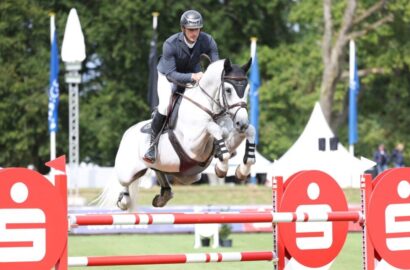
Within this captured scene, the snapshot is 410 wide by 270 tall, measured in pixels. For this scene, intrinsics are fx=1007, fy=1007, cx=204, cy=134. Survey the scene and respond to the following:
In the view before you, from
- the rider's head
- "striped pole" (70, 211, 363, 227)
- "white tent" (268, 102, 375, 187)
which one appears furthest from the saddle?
"white tent" (268, 102, 375, 187)

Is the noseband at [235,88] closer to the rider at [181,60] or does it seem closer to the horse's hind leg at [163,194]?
the rider at [181,60]

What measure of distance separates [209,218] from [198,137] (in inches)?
95.5

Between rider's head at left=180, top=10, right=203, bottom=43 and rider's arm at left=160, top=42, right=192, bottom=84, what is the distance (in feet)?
Answer: 0.82

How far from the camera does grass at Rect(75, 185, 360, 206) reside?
2548cm

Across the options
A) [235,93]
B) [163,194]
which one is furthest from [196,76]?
[163,194]

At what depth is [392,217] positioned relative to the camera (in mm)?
8969

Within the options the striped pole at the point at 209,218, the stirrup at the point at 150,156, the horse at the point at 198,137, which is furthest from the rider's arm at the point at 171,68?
the striped pole at the point at 209,218

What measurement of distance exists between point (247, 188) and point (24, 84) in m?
16.9

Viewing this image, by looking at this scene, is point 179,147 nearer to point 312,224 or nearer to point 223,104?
point 223,104

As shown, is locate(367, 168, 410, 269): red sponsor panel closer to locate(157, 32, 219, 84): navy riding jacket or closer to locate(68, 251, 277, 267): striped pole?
locate(68, 251, 277, 267): striped pole

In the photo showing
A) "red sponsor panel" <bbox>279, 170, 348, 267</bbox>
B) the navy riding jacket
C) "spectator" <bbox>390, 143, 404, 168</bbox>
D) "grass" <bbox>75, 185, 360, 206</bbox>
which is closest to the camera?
"red sponsor panel" <bbox>279, 170, 348, 267</bbox>

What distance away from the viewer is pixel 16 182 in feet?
23.5

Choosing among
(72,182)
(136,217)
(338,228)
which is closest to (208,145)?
(338,228)

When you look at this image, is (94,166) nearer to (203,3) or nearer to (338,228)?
(203,3)
